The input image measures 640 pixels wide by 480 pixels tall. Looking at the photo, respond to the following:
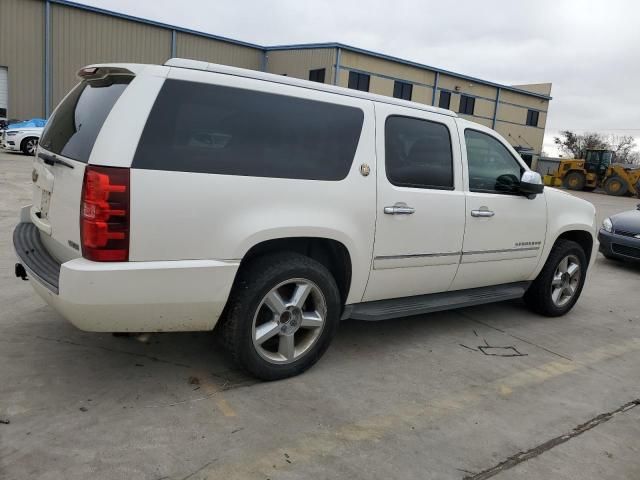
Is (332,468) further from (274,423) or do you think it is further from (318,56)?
(318,56)

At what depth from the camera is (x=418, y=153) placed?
158 inches

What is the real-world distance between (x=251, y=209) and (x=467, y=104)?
132ft

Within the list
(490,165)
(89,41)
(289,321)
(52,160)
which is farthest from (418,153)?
(89,41)

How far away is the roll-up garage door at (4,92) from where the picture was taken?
2572 cm

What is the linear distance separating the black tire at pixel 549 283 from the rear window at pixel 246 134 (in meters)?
2.70

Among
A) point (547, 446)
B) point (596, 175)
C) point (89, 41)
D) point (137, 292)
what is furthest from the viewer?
point (596, 175)

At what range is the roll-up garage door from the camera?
84.4 feet

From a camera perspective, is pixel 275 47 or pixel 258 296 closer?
pixel 258 296

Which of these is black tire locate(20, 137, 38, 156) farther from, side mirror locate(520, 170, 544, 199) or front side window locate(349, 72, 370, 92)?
side mirror locate(520, 170, 544, 199)

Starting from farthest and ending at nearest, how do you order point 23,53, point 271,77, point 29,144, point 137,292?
point 23,53, point 29,144, point 271,77, point 137,292

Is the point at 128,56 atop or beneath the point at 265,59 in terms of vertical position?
beneath

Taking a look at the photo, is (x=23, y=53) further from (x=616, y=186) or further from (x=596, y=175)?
(x=596, y=175)

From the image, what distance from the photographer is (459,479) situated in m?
2.65

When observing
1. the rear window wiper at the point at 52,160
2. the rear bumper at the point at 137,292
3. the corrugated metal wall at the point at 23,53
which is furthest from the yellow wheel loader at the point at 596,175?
the rear window wiper at the point at 52,160
